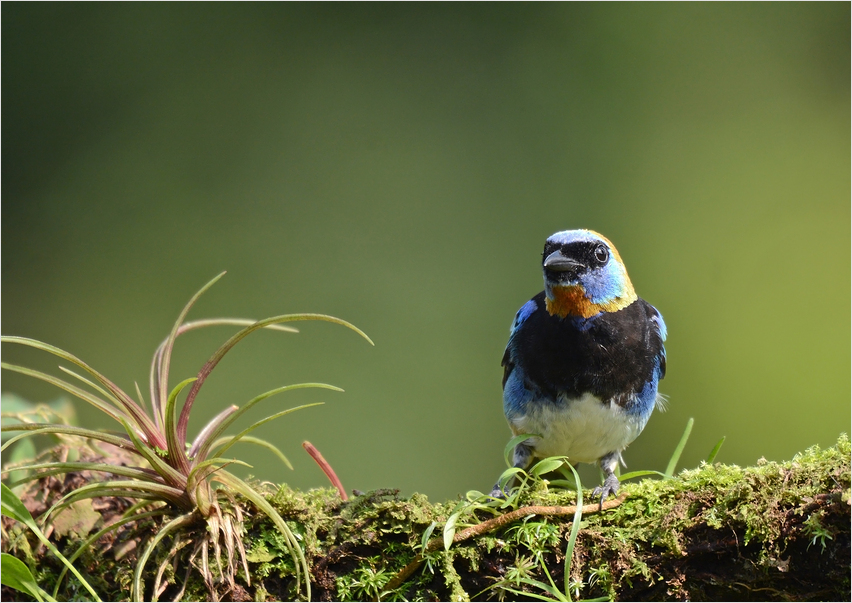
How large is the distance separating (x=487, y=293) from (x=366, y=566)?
705cm

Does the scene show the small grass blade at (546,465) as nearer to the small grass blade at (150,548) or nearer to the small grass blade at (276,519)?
the small grass blade at (276,519)

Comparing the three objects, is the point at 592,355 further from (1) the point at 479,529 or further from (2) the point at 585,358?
(1) the point at 479,529

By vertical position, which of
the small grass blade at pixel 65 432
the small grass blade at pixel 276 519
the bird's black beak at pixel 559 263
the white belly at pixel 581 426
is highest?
the bird's black beak at pixel 559 263

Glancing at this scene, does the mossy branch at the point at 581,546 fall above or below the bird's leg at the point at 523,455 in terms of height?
below

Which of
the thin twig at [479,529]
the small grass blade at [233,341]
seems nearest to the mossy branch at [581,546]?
the thin twig at [479,529]

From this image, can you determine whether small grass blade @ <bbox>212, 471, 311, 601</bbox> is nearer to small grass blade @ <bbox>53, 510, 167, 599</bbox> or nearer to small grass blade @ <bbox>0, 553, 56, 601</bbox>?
small grass blade @ <bbox>53, 510, 167, 599</bbox>

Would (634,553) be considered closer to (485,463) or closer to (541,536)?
(541,536)

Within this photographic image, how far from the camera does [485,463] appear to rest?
853cm

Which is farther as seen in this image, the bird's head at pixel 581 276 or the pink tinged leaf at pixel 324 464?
the bird's head at pixel 581 276

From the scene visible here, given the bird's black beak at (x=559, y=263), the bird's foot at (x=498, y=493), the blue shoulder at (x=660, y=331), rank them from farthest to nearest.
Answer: the blue shoulder at (x=660, y=331), the bird's black beak at (x=559, y=263), the bird's foot at (x=498, y=493)

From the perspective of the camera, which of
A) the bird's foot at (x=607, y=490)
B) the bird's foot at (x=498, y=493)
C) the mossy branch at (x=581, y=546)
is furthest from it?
the bird's foot at (x=498, y=493)

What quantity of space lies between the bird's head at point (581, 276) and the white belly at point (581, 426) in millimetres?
340

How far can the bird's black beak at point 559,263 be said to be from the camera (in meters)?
2.77

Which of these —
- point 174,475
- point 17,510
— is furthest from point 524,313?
point 17,510
